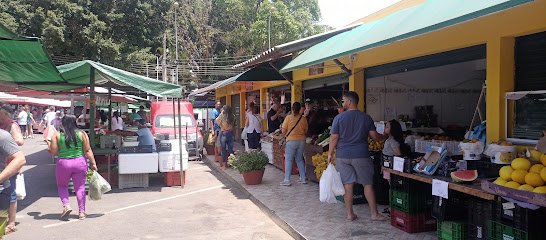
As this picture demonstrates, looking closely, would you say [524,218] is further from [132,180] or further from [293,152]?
[132,180]

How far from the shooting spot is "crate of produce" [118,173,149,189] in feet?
29.1

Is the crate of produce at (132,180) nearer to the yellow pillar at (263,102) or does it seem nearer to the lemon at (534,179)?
the yellow pillar at (263,102)

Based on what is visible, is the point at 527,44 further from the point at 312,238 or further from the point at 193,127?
the point at 193,127

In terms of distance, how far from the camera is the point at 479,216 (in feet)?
13.4

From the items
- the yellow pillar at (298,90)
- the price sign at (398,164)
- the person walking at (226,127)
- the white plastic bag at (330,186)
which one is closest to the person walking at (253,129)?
the person walking at (226,127)

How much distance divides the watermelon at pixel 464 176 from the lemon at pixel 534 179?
618mm

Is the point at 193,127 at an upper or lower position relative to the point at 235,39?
lower

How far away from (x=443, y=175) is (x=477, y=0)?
2011 millimetres

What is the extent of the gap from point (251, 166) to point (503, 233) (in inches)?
Answer: 219

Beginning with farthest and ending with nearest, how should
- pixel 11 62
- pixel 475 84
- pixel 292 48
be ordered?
1. pixel 475 84
2. pixel 292 48
3. pixel 11 62

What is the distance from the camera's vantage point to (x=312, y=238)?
5.11 meters

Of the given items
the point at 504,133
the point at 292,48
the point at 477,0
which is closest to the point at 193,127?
the point at 292,48

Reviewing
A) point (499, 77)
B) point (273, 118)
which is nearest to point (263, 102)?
point (273, 118)

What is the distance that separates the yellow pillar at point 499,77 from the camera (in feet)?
16.4
